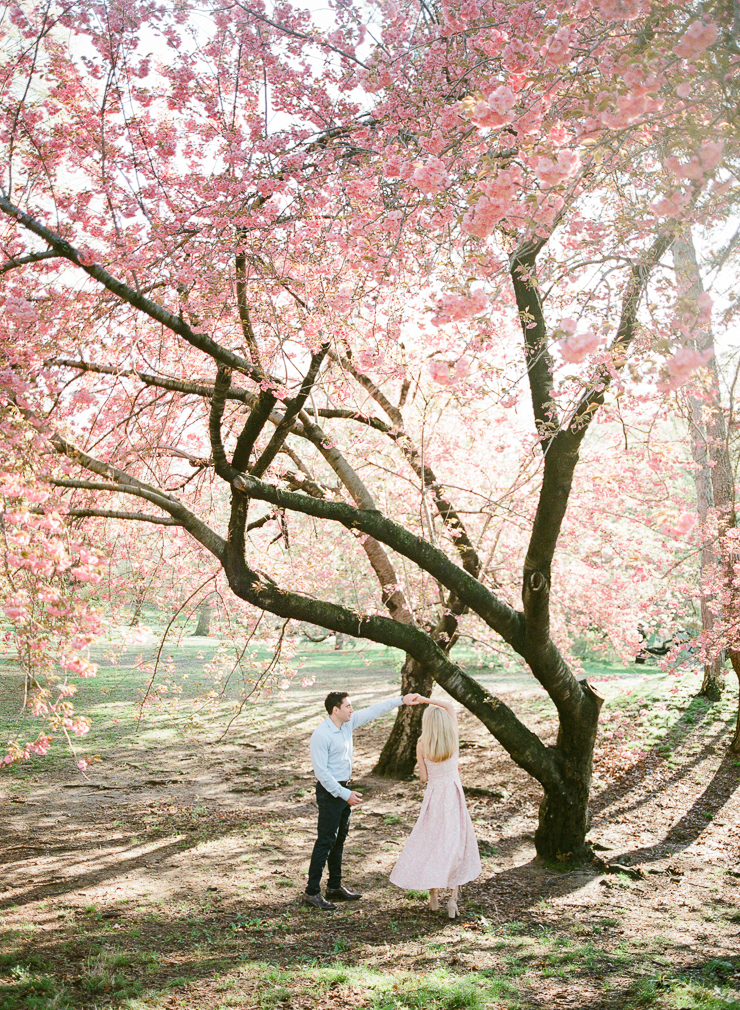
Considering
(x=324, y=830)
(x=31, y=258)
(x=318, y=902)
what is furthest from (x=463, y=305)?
(x=318, y=902)

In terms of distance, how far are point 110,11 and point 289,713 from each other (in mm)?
11148

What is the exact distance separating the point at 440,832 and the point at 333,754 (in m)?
0.85

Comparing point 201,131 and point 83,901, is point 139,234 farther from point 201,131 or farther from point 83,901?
point 83,901

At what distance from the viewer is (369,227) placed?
433cm

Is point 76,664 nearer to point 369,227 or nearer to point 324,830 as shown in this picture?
point 324,830

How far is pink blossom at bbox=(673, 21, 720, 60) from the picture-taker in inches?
95.3

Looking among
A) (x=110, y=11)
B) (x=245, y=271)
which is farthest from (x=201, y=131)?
(x=245, y=271)

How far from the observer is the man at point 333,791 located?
4727 mm

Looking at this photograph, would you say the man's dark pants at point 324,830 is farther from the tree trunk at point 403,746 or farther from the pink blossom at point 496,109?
the pink blossom at point 496,109

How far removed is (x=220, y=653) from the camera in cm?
909

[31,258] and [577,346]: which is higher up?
[31,258]

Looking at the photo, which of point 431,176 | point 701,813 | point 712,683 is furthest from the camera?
point 712,683

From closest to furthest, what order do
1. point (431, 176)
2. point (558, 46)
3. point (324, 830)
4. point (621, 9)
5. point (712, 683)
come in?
point (621, 9)
point (558, 46)
point (431, 176)
point (324, 830)
point (712, 683)

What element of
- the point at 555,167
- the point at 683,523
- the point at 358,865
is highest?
the point at 555,167
